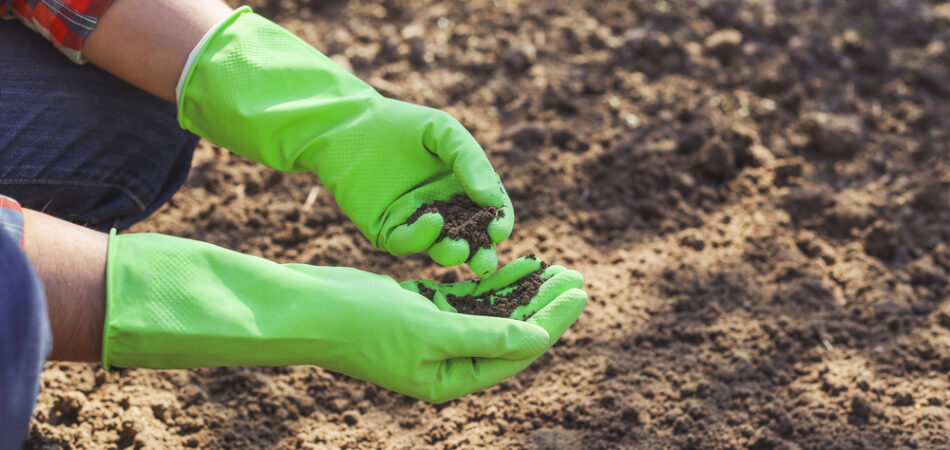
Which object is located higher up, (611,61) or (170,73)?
(170,73)

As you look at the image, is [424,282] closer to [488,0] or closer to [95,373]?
[95,373]

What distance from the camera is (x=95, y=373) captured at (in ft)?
5.57

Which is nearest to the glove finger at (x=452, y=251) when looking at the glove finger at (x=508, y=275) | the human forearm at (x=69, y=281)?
the glove finger at (x=508, y=275)

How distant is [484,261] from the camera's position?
1.46 metres

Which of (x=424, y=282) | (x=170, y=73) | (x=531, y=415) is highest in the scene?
(x=170, y=73)

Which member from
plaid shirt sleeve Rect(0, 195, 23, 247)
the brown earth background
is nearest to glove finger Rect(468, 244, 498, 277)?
the brown earth background

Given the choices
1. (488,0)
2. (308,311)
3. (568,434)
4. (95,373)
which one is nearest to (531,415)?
(568,434)

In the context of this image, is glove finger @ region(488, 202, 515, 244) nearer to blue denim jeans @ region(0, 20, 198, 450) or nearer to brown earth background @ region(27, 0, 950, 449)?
brown earth background @ region(27, 0, 950, 449)

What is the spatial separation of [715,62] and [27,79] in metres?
2.17

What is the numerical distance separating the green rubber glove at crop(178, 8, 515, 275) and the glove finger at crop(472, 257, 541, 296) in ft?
0.41

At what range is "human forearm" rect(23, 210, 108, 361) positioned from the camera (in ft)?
3.91

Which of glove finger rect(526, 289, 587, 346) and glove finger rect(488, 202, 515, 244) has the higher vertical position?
glove finger rect(488, 202, 515, 244)

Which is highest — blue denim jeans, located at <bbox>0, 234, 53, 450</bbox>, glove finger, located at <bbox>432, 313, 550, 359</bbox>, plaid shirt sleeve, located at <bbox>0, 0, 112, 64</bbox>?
plaid shirt sleeve, located at <bbox>0, 0, 112, 64</bbox>

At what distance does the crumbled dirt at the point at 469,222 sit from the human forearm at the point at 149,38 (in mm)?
613
